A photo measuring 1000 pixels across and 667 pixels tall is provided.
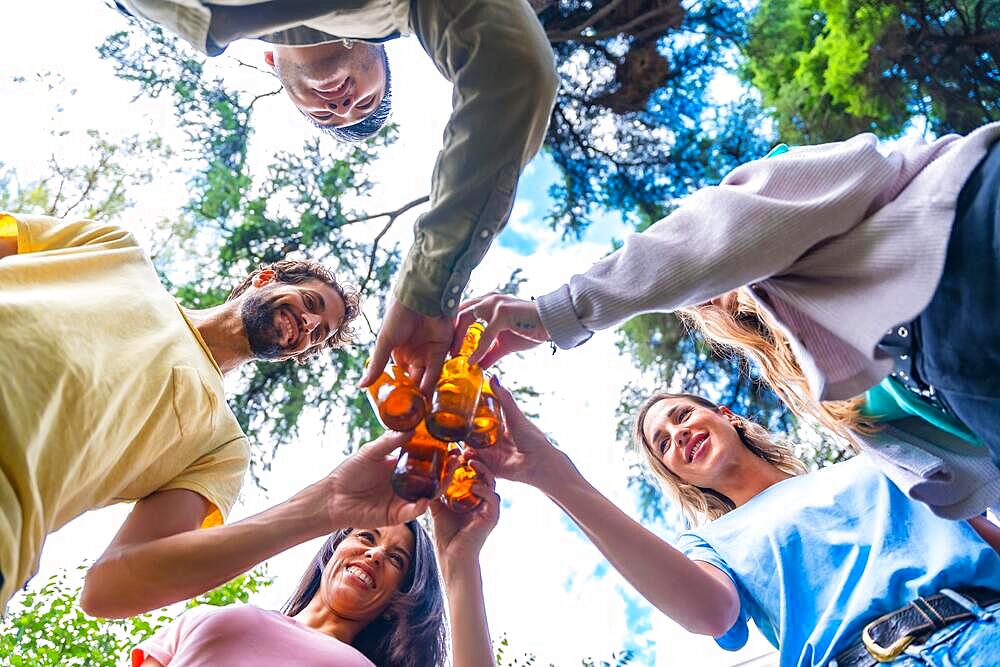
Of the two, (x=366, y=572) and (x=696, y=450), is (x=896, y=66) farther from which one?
(x=366, y=572)

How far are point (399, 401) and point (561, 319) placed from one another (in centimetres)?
23

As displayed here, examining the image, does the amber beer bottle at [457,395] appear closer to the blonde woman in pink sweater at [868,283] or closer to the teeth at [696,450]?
the blonde woman in pink sweater at [868,283]

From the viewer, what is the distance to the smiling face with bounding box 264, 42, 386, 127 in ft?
4.10

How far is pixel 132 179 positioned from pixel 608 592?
200cm

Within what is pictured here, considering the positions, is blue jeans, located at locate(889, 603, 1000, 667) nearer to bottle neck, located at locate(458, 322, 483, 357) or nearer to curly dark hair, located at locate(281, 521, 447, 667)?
bottle neck, located at locate(458, 322, 483, 357)

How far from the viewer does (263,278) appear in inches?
71.7

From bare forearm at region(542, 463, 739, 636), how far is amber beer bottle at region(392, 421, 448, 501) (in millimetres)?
175

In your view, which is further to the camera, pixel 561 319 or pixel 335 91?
pixel 335 91

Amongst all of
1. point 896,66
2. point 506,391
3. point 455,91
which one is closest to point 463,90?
point 455,91

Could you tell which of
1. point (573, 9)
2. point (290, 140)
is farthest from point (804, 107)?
point (290, 140)

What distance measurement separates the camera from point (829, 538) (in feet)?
4.20

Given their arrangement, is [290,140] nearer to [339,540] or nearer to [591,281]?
[339,540]

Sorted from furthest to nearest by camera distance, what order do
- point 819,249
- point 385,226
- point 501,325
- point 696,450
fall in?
point 385,226 → point 696,450 → point 501,325 → point 819,249

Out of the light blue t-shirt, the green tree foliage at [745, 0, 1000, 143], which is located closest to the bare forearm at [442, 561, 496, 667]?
the light blue t-shirt
